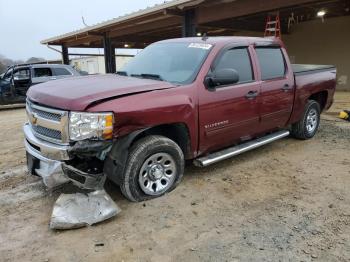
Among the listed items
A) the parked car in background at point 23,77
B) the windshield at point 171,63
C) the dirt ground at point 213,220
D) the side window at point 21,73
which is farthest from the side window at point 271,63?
the side window at point 21,73

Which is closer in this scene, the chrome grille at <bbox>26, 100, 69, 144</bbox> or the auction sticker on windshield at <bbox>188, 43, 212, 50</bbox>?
the chrome grille at <bbox>26, 100, 69, 144</bbox>

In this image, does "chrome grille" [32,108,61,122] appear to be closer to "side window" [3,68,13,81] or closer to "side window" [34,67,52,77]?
"side window" [34,67,52,77]

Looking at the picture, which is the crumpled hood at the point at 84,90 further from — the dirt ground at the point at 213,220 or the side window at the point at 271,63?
the side window at the point at 271,63

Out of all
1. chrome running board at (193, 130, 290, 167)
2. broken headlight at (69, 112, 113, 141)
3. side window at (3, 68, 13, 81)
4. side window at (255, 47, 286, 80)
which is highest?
side window at (255, 47, 286, 80)

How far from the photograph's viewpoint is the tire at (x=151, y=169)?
3592 mm

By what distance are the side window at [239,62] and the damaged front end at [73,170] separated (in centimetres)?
209

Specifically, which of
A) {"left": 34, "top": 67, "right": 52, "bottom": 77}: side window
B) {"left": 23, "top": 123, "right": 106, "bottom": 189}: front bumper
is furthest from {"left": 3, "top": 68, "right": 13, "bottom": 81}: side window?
{"left": 23, "top": 123, "right": 106, "bottom": 189}: front bumper

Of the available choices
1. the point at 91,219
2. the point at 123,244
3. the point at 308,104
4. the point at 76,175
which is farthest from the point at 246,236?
the point at 308,104

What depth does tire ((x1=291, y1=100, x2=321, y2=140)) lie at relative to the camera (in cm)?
621

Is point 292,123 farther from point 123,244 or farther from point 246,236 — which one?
point 123,244

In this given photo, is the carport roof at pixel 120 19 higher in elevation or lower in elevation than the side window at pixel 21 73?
higher

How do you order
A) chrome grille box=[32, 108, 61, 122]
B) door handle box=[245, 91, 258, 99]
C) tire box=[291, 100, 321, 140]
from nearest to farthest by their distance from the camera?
1. chrome grille box=[32, 108, 61, 122]
2. door handle box=[245, 91, 258, 99]
3. tire box=[291, 100, 321, 140]

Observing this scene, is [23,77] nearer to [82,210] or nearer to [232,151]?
[232,151]

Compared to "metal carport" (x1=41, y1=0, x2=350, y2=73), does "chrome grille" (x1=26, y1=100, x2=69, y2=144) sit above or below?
below
